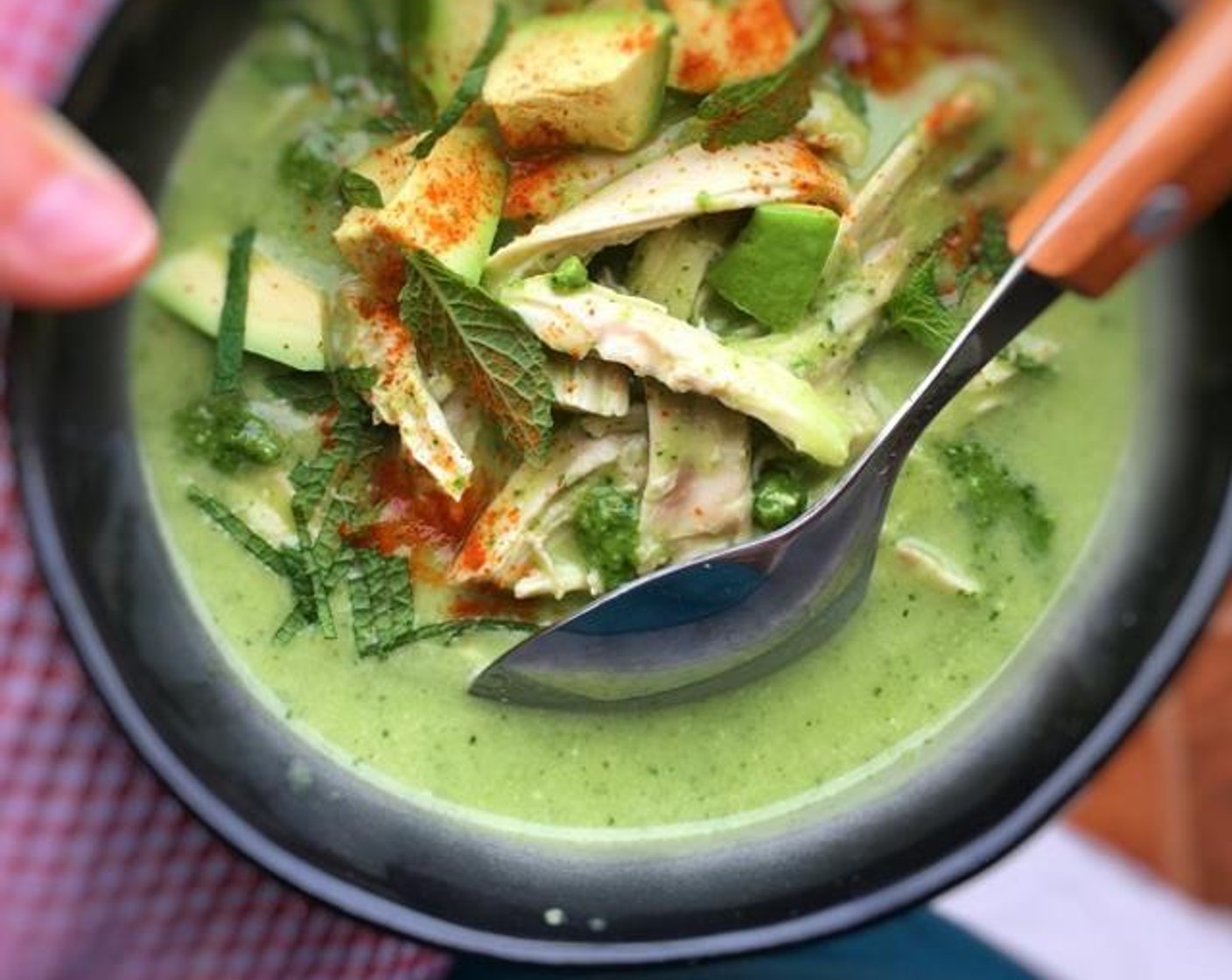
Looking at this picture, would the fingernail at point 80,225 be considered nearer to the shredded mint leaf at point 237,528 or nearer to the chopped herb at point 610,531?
the shredded mint leaf at point 237,528

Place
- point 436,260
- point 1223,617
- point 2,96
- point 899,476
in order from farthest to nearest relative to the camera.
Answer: point 1223,617, point 899,476, point 436,260, point 2,96

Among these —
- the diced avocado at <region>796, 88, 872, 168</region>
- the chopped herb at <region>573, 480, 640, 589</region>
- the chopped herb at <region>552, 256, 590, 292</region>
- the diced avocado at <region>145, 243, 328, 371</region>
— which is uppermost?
the diced avocado at <region>796, 88, 872, 168</region>

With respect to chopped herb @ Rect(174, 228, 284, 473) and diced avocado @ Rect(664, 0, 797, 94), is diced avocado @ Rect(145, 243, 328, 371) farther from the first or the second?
diced avocado @ Rect(664, 0, 797, 94)

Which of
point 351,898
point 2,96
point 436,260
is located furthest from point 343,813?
point 2,96

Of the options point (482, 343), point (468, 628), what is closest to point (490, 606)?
point (468, 628)

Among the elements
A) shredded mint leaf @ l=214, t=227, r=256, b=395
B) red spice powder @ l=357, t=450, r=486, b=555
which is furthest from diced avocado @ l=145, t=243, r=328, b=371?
red spice powder @ l=357, t=450, r=486, b=555

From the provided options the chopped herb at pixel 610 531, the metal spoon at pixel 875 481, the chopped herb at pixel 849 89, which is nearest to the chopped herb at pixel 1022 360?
the metal spoon at pixel 875 481

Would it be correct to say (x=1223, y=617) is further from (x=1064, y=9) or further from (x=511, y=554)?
(x=511, y=554)
